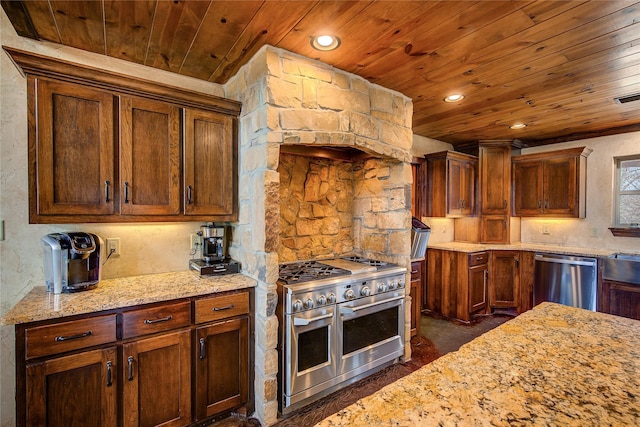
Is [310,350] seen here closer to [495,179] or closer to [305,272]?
[305,272]

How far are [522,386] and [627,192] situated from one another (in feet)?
15.2

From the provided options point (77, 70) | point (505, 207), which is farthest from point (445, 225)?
point (77, 70)

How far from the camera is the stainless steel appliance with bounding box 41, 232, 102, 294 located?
1765mm

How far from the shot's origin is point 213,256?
2.35 meters

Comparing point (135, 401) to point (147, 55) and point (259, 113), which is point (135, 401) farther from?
point (147, 55)

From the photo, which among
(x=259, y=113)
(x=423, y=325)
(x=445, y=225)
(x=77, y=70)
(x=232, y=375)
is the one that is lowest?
(x=423, y=325)

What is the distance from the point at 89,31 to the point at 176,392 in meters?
2.32

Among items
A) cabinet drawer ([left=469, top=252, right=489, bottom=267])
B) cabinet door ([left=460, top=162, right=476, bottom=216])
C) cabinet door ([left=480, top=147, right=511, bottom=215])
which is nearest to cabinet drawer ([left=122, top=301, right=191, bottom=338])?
cabinet drawer ([left=469, top=252, right=489, bottom=267])

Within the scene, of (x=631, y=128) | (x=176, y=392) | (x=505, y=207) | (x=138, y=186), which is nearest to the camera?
(x=176, y=392)

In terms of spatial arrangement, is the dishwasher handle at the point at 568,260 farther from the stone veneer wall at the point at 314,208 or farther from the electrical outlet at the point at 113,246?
the electrical outlet at the point at 113,246

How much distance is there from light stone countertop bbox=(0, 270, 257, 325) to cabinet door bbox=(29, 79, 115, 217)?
48 cm

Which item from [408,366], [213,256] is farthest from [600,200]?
[213,256]

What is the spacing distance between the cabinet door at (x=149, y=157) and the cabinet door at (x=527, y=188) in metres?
4.58

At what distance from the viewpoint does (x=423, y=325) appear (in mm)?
3801
